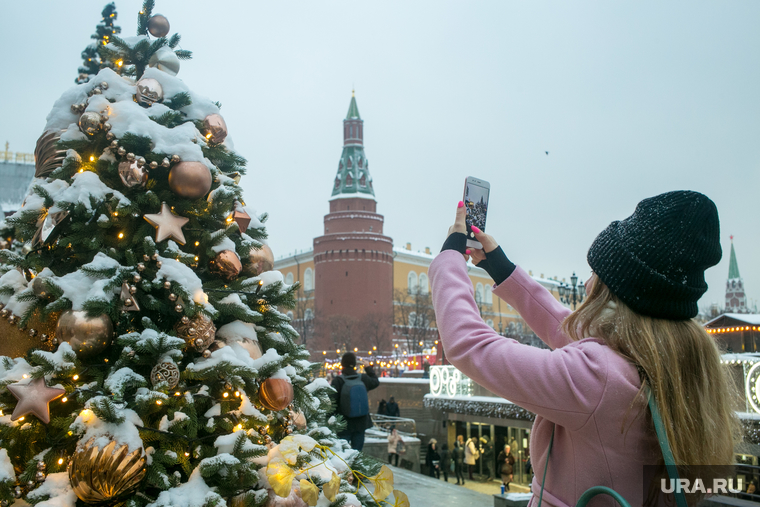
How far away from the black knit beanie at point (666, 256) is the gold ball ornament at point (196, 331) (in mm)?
1623

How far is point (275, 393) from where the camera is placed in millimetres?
2367

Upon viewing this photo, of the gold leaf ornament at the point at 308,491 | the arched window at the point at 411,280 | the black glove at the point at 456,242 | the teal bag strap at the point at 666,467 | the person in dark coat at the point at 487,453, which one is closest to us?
the teal bag strap at the point at 666,467

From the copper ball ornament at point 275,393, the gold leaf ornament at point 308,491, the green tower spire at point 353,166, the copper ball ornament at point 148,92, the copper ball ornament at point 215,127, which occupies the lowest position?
the gold leaf ornament at point 308,491

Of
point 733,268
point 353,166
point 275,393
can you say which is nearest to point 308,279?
point 353,166

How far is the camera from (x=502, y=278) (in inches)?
65.5

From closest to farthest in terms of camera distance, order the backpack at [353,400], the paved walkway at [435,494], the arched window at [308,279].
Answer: the paved walkway at [435,494] → the backpack at [353,400] → the arched window at [308,279]

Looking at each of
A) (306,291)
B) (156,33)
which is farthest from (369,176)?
(156,33)

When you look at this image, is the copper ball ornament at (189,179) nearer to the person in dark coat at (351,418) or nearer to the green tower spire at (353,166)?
the person in dark coat at (351,418)

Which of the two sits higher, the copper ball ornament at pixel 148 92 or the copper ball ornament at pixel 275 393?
the copper ball ornament at pixel 148 92

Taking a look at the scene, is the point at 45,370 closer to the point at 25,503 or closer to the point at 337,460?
the point at 25,503

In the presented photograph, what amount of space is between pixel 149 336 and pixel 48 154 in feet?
→ 5.01

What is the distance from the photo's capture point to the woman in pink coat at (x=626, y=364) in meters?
1.10

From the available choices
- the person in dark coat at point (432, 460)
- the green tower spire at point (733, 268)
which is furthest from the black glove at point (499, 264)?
the green tower spire at point (733, 268)

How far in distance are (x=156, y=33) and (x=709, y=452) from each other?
10.7ft
